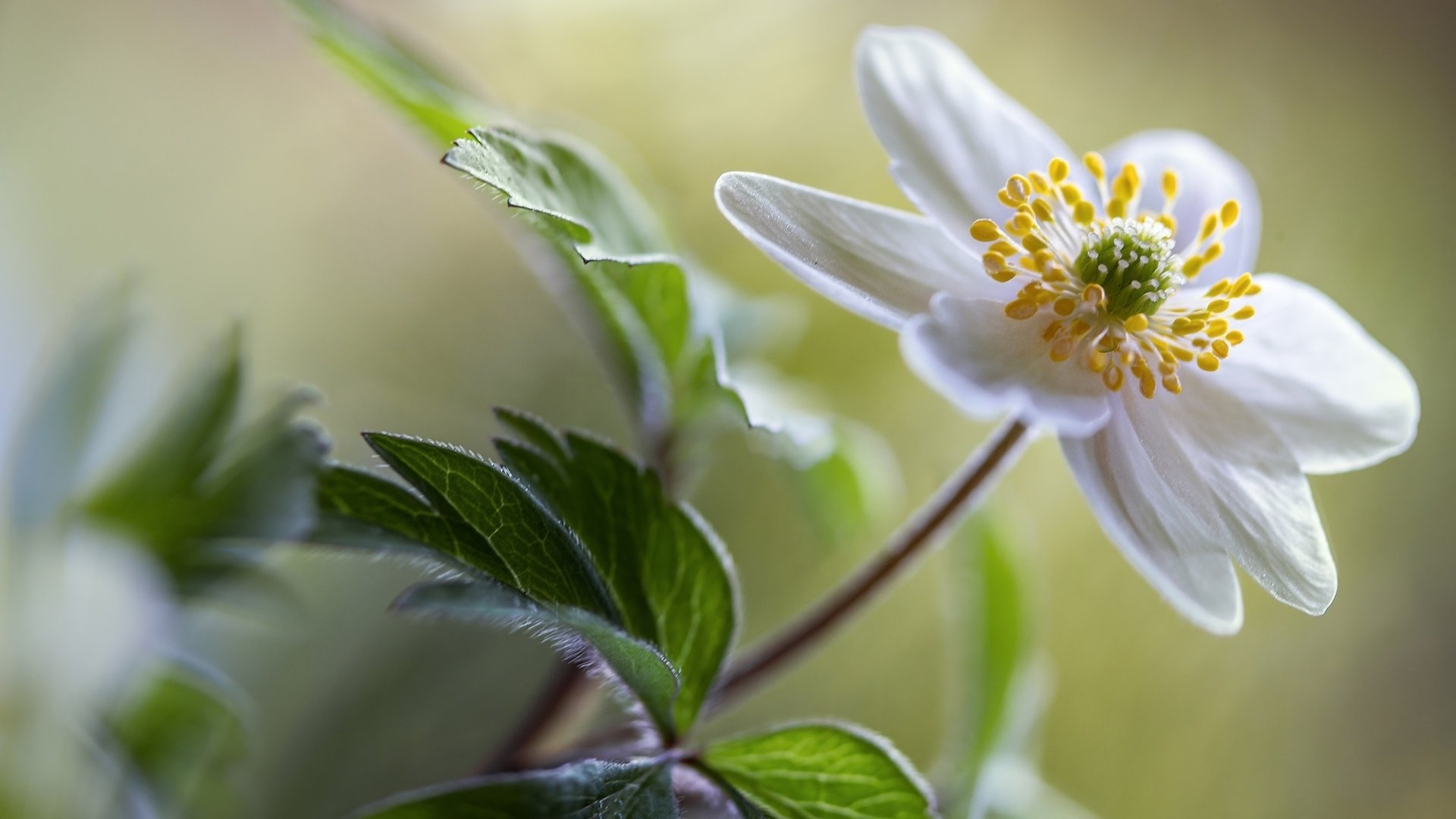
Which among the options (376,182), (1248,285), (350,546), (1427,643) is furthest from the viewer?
(376,182)

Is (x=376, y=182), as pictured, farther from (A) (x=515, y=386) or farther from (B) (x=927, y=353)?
(B) (x=927, y=353)

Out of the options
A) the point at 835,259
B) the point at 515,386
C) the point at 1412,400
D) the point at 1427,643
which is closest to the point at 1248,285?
the point at 1412,400

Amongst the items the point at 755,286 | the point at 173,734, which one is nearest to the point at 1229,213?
the point at 173,734

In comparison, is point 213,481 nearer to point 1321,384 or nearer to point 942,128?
point 942,128

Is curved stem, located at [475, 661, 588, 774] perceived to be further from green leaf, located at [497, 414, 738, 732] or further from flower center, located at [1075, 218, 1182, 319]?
flower center, located at [1075, 218, 1182, 319]

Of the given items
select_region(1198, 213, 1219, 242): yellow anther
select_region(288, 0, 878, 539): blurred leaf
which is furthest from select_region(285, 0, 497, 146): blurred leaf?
select_region(1198, 213, 1219, 242): yellow anther

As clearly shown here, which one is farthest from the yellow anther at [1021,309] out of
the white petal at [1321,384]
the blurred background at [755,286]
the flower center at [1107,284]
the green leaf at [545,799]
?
the blurred background at [755,286]

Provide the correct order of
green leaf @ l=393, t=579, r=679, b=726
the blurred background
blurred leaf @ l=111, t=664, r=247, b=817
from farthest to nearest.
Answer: the blurred background, blurred leaf @ l=111, t=664, r=247, b=817, green leaf @ l=393, t=579, r=679, b=726
